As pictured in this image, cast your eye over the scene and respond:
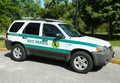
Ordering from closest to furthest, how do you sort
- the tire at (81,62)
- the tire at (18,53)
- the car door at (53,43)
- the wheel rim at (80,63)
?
the tire at (81,62)
the wheel rim at (80,63)
the car door at (53,43)
the tire at (18,53)

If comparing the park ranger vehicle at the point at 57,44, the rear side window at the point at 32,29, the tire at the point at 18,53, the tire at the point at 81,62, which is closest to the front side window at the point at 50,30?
the park ranger vehicle at the point at 57,44

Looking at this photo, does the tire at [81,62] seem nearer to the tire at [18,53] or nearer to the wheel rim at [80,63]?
the wheel rim at [80,63]

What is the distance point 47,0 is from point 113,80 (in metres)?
37.3

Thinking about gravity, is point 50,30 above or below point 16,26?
below

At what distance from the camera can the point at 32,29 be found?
10.1 m

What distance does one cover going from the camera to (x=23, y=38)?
10281mm

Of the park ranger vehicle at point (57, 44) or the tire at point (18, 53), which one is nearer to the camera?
the park ranger vehicle at point (57, 44)

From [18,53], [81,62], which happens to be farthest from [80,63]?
[18,53]

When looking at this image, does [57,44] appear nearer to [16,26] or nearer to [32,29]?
[32,29]

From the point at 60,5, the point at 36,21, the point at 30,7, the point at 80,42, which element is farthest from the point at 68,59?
the point at 30,7

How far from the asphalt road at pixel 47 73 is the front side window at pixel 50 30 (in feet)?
4.13

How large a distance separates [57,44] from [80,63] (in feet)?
3.82

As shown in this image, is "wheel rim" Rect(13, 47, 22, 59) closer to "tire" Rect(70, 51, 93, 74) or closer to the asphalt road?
the asphalt road

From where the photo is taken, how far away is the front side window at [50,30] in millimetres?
9469
